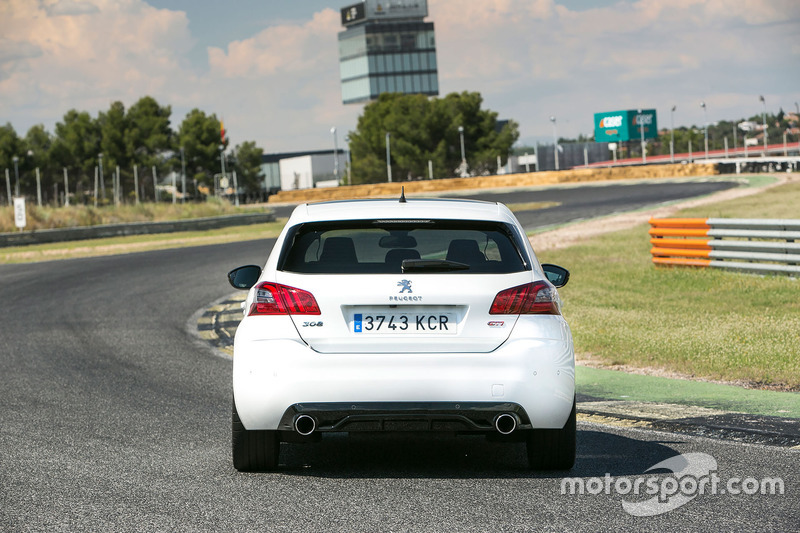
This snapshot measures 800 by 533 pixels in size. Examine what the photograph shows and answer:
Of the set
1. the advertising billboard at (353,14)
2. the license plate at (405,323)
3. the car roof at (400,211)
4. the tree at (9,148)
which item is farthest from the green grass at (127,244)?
the advertising billboard at (353,14)

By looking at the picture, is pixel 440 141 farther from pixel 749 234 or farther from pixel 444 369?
pixel 444 369

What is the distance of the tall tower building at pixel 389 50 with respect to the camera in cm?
16788

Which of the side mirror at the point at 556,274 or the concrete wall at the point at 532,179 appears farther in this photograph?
the concrete wall at the point at 532,179

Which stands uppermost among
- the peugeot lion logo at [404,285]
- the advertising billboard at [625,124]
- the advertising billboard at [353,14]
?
the advertising billboard at [353,14]

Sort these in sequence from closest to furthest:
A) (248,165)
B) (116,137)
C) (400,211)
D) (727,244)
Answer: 1. (400,211)
2. (727,244)
3. (116,137)
4. (248,165)

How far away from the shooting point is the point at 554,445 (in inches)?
225

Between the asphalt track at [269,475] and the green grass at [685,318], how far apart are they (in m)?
3.18

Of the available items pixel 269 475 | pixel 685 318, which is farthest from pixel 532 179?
pixel 269 475

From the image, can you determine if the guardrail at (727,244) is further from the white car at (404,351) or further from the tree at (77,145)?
the tree at (77,145)

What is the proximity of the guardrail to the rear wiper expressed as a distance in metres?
12.1

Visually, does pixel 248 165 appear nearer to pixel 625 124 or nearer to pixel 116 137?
pixel 116 137

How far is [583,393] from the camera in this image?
8.72 m

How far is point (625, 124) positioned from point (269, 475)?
5373 inches

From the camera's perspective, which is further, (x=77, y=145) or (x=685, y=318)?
(x=77, y=145)
